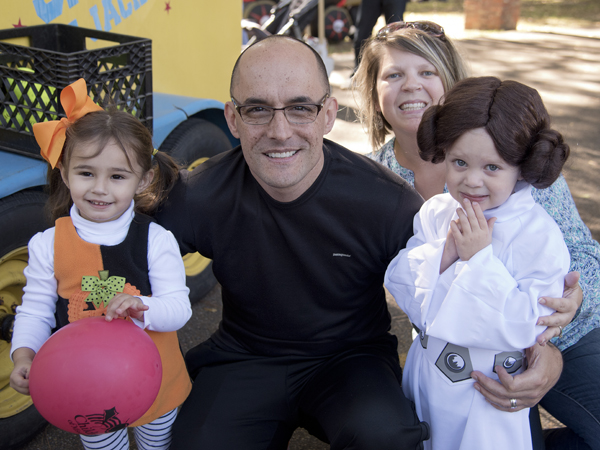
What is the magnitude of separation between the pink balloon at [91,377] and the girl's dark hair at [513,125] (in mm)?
1224

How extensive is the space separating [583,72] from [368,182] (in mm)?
9216

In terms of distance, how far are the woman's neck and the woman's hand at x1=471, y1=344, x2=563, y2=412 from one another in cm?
98

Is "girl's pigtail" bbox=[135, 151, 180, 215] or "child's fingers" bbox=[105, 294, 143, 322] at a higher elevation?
"girl's pigtail" bbox=[135, 151, 180, 215]

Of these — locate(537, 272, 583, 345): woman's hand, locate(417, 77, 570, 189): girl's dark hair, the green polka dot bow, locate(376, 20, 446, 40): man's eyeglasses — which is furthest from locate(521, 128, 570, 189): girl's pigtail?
the green polka dot bow

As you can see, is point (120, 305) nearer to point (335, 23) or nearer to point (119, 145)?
point (119, 145)

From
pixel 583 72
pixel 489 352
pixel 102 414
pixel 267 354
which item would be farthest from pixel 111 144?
pixel 583 72

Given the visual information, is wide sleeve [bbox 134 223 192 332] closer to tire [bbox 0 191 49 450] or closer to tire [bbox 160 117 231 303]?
tire [bbox 0 191 49 450]

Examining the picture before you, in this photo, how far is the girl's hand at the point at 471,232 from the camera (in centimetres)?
173

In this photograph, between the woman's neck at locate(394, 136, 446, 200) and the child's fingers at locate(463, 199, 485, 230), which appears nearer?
the child's fingers at locate(463, 199, 485, 230)

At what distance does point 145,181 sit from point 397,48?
141 cm

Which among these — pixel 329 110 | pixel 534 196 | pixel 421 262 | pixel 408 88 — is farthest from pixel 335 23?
pixel 421 262

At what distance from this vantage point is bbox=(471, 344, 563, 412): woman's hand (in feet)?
5.86

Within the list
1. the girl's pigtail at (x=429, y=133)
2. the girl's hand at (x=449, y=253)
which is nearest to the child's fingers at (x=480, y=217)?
the girl's hand at (x=449, y=253)

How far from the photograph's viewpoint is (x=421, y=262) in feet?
6.19
